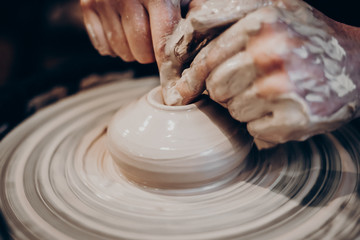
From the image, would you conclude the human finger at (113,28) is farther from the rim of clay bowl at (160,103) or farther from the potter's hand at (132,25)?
the rim of clay bowl at (160,103)

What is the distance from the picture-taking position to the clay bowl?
97cm

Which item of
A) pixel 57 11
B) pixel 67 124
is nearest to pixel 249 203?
pixel 67 124

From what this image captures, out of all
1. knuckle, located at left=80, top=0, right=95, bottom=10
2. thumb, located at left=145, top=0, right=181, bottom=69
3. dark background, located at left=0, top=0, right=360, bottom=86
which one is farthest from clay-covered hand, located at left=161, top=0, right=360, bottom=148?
dark background, located at left=0, top=0, right=360, bottom=86

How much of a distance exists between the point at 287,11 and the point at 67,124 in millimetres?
981

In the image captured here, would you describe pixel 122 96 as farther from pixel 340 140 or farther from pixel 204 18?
pixel 340 140

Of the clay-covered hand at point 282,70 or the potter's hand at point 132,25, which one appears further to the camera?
the potter's hand at point 132,25

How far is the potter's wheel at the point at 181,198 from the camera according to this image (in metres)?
0.89

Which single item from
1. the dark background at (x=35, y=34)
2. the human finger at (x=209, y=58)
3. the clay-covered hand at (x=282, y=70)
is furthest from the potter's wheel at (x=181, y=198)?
the dark background at (x=35, y=34)

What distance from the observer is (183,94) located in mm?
1021

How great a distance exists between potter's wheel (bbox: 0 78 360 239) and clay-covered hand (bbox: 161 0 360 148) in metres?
0.20

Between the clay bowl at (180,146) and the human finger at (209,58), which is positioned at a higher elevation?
the human finger at (209,58)

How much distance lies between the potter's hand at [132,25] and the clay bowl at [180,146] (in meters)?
0.20

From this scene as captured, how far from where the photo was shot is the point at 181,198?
1000mm

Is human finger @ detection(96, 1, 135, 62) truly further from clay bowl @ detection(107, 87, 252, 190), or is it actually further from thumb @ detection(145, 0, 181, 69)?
clay bowl @ detection(107, 87, 252, 190)
